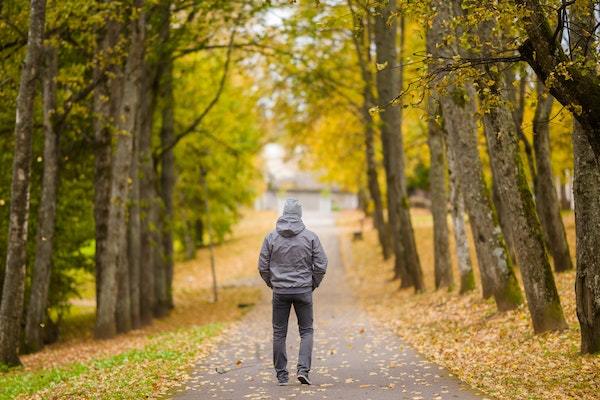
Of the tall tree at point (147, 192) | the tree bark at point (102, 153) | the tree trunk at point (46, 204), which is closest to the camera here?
the tree trunk at point (46, 204)

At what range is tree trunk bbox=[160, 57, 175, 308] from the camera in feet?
78.2

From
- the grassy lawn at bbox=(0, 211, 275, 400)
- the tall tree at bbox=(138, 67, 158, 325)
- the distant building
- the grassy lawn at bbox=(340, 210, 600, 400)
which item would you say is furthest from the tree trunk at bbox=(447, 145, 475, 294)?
the distant building

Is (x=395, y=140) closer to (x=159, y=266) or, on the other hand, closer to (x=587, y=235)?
(x=159, y=266)

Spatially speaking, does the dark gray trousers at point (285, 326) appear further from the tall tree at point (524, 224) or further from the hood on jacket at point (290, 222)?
the tall tree at point (524, 224)

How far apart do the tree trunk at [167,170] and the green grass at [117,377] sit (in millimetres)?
11049

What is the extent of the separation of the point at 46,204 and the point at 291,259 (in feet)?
32.3

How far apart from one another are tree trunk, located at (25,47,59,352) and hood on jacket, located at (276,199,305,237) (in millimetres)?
9311

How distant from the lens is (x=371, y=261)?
36.1 metres

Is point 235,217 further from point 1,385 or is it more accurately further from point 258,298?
point 1,385

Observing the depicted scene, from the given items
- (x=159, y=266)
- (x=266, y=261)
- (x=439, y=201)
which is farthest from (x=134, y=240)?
(x=266, y=261)

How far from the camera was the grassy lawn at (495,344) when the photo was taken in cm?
844

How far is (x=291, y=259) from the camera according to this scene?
9.12m

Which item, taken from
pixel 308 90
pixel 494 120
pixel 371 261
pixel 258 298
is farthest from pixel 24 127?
pixel 371 261

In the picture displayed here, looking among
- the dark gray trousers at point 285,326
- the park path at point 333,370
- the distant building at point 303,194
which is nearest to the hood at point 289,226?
the dark gray trousers at point 285,326
